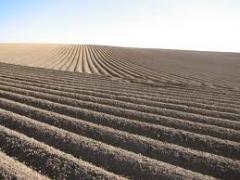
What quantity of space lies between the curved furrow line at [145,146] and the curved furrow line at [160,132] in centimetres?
30

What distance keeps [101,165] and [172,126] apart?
6.93 feet

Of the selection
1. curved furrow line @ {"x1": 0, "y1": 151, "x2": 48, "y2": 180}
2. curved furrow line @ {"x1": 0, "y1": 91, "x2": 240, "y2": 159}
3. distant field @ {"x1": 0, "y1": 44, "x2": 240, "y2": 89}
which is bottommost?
distant field @ {"x1": 0, "y1": 44, "x2": 240, "y2": 89}

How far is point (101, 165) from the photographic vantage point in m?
4.38

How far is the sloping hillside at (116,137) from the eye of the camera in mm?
4246

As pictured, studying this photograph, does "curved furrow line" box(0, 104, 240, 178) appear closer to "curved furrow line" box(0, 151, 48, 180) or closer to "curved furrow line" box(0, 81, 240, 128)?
"curved furrow line" box(0, 81, 240, 128)

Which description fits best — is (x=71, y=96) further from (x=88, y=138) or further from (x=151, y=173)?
(x=151, y=173)

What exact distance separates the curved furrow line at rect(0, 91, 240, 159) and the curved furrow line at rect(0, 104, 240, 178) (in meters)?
0.30

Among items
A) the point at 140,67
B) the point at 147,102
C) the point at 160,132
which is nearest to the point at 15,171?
the point at 160,132

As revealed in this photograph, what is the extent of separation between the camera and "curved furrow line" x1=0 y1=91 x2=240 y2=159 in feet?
16.9

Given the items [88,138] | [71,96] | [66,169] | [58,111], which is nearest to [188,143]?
[88,138]

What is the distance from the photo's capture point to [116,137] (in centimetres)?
534

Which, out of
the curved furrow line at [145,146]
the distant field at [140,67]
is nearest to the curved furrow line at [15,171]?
the curved furrow line at [145,146]

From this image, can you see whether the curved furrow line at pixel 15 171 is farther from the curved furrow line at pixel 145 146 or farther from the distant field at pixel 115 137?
the curved furrow line at pixel 145 146

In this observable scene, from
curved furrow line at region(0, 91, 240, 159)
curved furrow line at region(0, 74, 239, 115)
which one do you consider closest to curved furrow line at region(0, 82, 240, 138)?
curved furrow line at region(0, 91, 240, 159)
